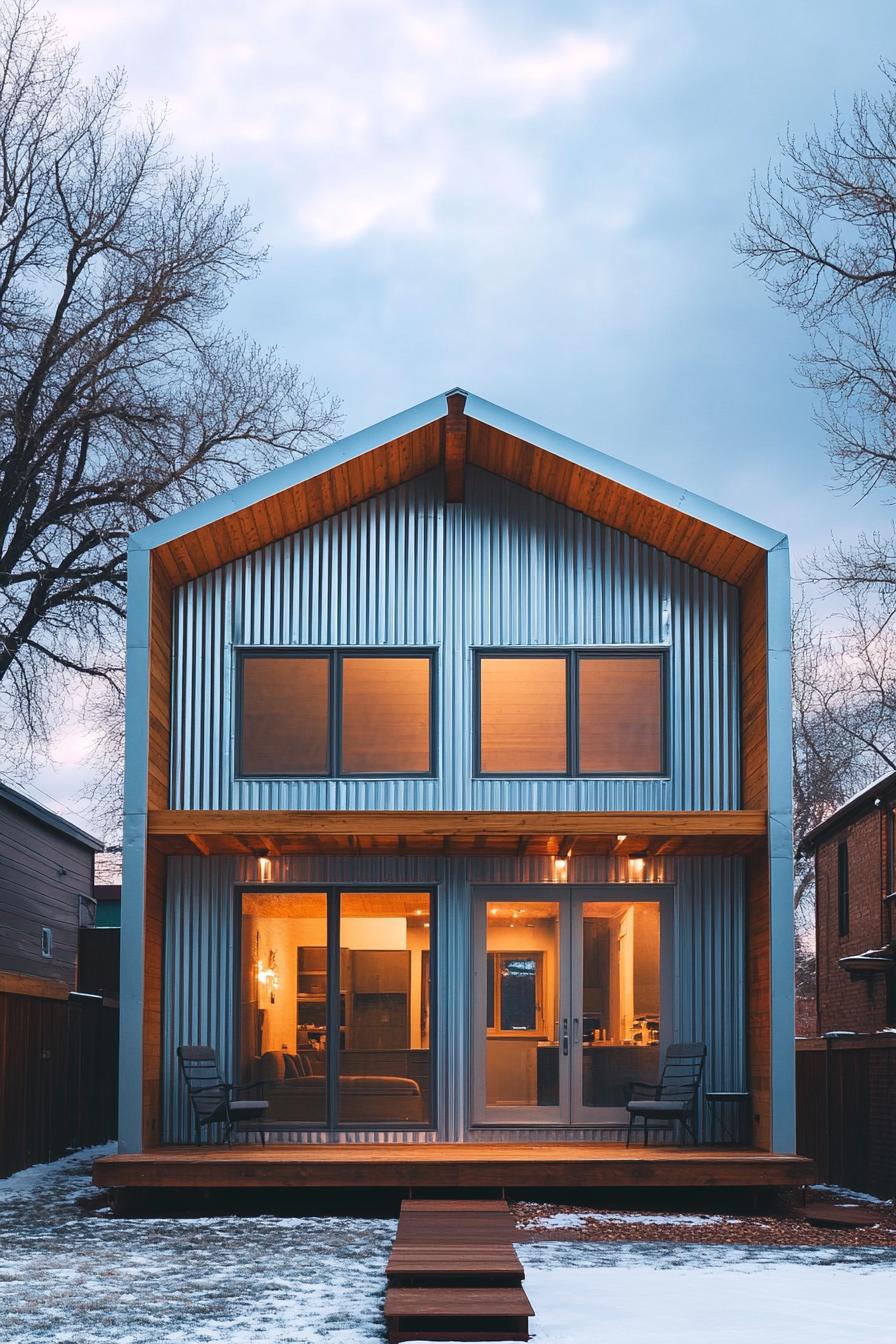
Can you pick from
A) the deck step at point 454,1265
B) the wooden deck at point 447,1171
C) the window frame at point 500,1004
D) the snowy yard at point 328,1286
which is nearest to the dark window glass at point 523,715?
the window frame at point 500,1004

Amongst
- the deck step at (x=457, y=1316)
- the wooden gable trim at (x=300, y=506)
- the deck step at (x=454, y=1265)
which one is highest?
the wooden gable trim at (x=300, y=506)

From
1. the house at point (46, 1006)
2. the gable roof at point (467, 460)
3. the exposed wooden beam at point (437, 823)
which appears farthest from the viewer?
the house at point (46, 1006)

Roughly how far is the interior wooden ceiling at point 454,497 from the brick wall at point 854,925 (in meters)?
5.32

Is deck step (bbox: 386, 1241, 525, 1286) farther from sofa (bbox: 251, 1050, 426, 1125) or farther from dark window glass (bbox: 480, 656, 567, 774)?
dark window glass (bbox: 480, 656, 567, 774)

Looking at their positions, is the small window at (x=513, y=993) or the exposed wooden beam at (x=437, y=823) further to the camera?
the small window at (x=513, y=993)

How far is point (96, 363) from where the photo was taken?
1775cm

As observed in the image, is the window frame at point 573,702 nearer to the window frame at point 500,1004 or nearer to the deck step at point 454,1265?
the window frame at point 500,1004


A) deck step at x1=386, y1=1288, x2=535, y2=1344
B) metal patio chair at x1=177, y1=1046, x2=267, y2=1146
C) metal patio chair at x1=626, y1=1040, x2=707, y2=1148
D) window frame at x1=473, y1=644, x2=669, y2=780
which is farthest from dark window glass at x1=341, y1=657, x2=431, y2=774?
deck step at x1=386, y1=1288, x2=535, y2=1344

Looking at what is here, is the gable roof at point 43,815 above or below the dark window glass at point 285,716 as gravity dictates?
below

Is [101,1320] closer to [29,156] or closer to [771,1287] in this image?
[771,1287]

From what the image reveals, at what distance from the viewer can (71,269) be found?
18516 mm

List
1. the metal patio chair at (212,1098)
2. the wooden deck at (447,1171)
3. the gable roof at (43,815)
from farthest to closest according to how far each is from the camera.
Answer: the gable roof at (43,815) < the metal patio chair at (212,1098) < the wooden deck at (447,1171)

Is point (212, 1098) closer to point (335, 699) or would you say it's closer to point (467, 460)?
point (335, 699)

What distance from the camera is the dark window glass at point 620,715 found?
41.2 ft
